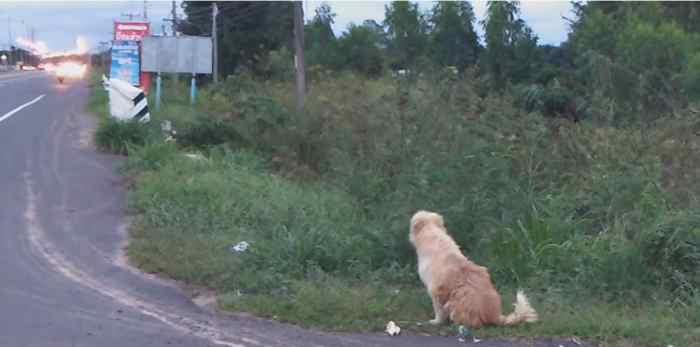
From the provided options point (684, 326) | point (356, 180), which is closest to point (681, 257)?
point (684, 326)

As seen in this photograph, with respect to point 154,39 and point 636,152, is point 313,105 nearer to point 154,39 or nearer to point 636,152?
point 636,152

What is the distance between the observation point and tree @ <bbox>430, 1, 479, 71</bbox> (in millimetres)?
45594

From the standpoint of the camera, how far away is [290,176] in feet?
47.1

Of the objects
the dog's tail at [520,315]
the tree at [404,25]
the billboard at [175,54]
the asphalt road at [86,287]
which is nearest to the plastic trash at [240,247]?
the asphalt road at [86,287]

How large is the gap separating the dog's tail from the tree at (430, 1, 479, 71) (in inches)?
1506

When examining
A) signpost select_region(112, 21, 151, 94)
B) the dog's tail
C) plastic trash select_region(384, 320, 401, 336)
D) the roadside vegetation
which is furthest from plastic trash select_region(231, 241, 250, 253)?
signpost select_region(112, 21, 151, 94)

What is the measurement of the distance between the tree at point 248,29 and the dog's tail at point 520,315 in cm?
4430

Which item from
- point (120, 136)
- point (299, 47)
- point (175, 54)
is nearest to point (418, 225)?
point (120, 136)

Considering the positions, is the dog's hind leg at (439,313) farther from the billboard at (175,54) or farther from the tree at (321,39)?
the tree at (321,39)

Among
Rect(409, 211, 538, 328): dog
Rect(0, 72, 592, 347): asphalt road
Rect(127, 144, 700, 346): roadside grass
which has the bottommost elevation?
Rect(0, 72, 592, 347): asphalt road

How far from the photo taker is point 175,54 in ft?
80.4

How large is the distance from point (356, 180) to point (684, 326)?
166 inches

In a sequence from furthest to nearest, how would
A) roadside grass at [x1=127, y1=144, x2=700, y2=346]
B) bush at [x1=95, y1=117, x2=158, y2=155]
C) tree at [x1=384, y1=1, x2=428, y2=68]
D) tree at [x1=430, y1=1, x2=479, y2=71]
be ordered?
1. tree at [x1=384, y1=1, x2=428, y2=68]
2. tree at [x1=430, y1=1, x2=479, y2=71]
3. bush at [x1=95, y1=117, x2=158, y2=155]
4. roadside grass at [x1=127, y1=144, x2=700, y2=346]

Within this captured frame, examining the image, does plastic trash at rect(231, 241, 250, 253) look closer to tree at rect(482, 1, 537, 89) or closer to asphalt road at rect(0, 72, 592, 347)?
asphalt road at rect(0, 72, 592, 347)
